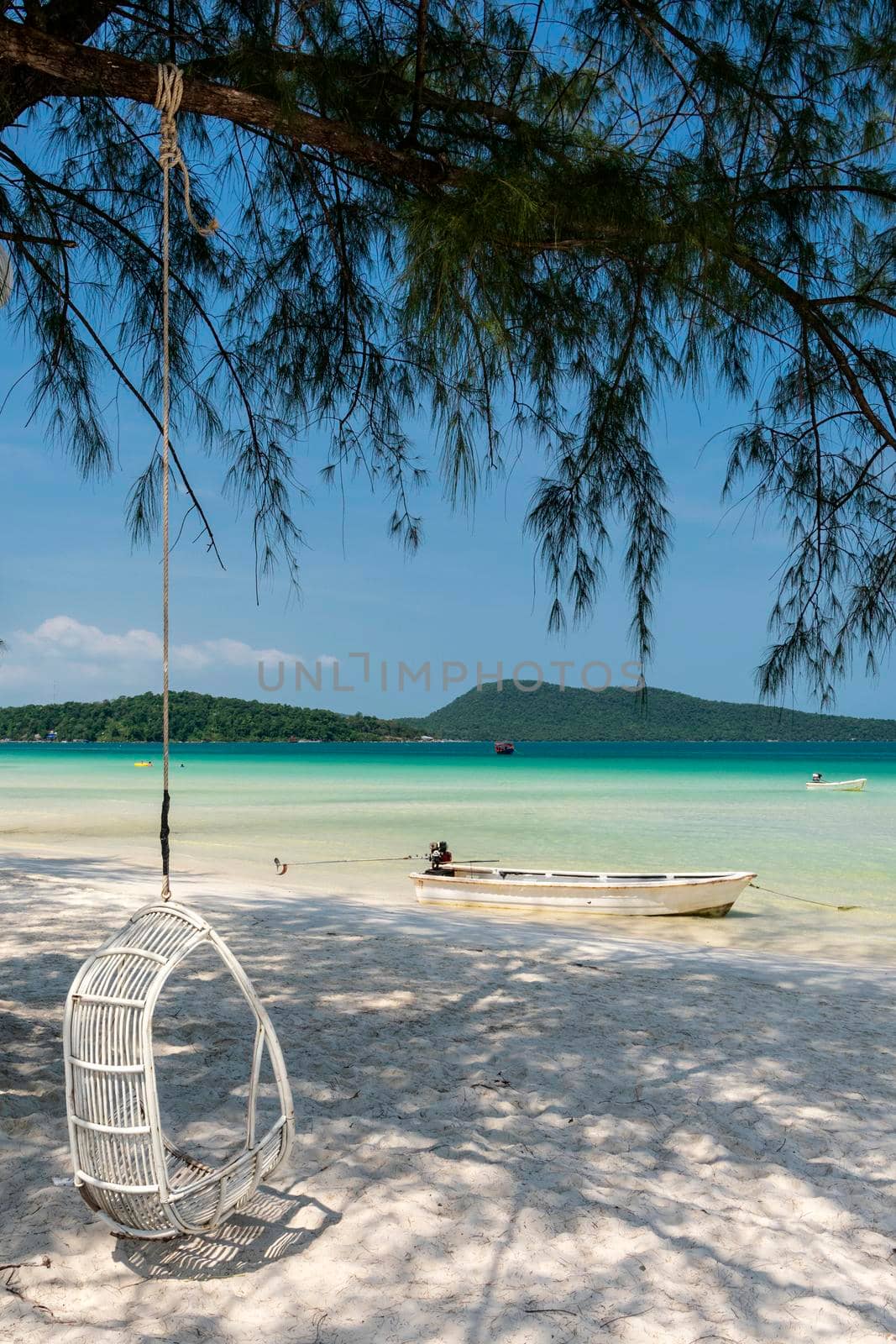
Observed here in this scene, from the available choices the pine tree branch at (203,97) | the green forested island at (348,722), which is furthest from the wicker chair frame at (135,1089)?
the green forested island at (348,722)

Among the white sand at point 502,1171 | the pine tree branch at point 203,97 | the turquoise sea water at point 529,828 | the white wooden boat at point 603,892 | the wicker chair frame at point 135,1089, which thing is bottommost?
the turquoise sea water at point 529,828

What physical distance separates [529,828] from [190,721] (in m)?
9.91

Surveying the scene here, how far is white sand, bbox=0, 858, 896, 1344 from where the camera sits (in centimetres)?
204

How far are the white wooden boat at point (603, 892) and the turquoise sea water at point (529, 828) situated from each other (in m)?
0.22

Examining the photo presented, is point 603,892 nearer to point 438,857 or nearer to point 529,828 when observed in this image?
point 438,857

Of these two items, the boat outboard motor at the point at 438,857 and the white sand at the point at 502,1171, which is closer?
the white sand at the point at 502,1171

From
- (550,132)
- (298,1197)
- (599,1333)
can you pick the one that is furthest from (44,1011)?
(550,132)

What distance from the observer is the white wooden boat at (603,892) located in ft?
30.1

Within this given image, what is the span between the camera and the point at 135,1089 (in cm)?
213

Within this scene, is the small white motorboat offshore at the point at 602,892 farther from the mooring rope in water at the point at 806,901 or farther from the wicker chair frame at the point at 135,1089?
the wicker chair frame at the point at 135,1089

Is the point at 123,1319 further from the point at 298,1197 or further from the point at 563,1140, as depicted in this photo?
the point at 563,1140

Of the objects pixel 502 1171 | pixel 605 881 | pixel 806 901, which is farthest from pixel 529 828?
pixel 502 1171

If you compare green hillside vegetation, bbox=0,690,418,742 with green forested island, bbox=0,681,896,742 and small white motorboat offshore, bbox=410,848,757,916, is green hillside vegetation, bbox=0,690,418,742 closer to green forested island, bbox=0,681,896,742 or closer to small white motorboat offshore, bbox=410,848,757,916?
green forested island, bbox=0,681,896,742

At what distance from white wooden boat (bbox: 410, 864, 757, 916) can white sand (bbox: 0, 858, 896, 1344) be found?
425 cm
